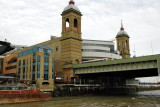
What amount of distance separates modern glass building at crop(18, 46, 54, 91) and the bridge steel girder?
533 inches

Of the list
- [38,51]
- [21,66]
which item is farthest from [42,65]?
[21,66]

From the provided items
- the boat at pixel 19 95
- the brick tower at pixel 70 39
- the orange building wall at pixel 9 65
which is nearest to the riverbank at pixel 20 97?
the boat at pixel 19 95

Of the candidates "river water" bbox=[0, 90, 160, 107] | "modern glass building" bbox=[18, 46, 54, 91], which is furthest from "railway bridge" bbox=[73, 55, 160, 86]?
"modern glass building" bbox=[18, 46, 54, 91]

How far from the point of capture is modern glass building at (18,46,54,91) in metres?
64.7

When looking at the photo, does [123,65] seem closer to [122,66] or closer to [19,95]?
[122,66]

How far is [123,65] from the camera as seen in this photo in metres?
62.2

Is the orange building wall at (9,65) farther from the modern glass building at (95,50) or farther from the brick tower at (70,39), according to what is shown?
the modern glass building at (95,50)

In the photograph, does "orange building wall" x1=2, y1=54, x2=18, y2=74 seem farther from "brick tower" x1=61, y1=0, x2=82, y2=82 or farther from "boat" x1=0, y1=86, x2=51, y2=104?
"boat" x1=0, y1=86, x2=51, y2=104

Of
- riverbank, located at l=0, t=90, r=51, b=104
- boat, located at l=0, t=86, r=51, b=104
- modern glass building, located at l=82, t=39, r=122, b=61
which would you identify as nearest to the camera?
riverbank, located at l=0, t=90, r=51, b=104

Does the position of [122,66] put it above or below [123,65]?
below

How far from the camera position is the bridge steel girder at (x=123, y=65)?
55350 millimetres

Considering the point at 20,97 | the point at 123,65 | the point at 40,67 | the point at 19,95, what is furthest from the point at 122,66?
the point at 19,95

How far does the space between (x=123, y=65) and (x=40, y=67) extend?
29.7m

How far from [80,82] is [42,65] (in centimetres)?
1839
